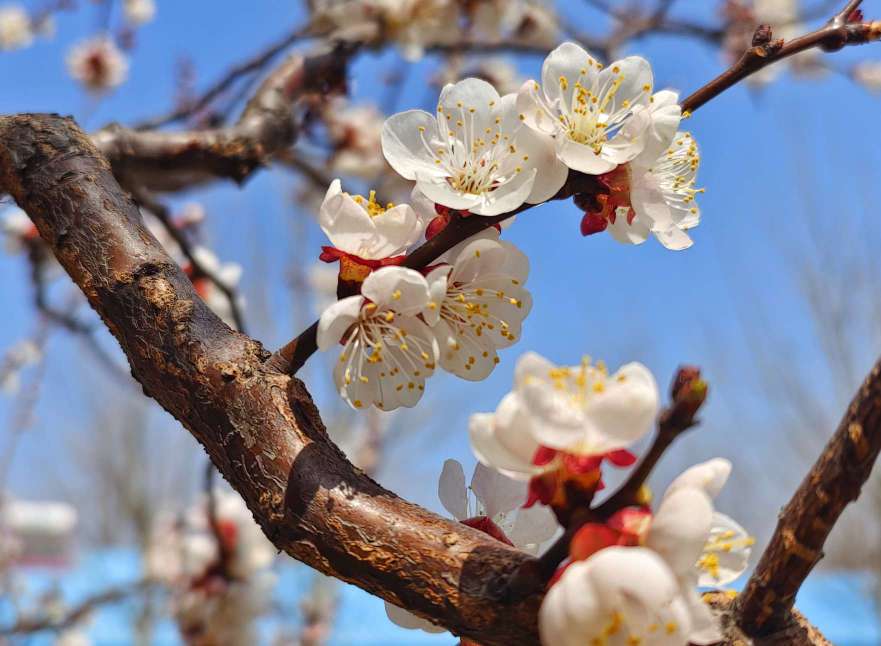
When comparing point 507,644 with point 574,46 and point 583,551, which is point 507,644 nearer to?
point 583,551

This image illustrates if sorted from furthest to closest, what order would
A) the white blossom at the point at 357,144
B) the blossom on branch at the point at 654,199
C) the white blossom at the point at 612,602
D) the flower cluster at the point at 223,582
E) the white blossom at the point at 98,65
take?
the white blossom at the point at 98,65 → the white blossom at the point at 357,144 → the flower cluster at the point at 223,582 → the blossom on branch at the point at 654,199 → the white blossom at the point at 612,602

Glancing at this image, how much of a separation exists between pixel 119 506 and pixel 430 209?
764 cm

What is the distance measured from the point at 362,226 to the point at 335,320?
0.30 feet

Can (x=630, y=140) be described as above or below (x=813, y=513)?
above

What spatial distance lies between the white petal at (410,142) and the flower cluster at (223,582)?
1567mm

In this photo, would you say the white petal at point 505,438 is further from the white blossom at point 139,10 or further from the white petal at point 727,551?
the white blossom at point 139,10

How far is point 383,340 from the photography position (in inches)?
25.9

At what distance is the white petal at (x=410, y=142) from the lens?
70 centimetres

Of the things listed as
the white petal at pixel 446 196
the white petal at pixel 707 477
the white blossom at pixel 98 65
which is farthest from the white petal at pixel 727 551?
the white blossom at pixel 98 65

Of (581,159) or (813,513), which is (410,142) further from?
(813,513)

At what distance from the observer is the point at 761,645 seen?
0.48 metres

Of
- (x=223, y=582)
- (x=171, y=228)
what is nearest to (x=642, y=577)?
(x=171, y=228)

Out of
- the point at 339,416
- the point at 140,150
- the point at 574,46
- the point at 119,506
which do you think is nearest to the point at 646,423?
Answer: the point at 574,46

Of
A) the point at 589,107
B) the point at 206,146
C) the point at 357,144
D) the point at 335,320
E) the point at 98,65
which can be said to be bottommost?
the point at 335,320
